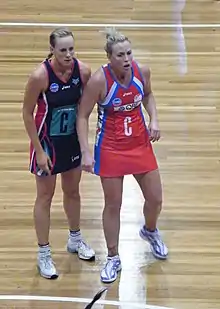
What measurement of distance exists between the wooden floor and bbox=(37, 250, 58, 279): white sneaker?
0.04m

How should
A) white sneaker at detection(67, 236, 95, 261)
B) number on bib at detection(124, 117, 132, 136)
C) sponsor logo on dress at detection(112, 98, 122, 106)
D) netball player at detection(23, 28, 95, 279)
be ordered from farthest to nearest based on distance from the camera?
white sneaker at detection(67, 236, 95, 261)
number on bib at detection(124, 117, 132, 136)
sponsor logo on dress at detection(112, 98, 122, 106)
netball player at detection(23, 28, 95, 279)

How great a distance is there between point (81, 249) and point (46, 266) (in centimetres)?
28

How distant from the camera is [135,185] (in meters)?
5.54

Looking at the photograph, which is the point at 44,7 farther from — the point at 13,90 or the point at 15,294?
the point at 15,294

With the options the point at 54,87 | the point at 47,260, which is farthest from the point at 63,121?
the point at 47,260

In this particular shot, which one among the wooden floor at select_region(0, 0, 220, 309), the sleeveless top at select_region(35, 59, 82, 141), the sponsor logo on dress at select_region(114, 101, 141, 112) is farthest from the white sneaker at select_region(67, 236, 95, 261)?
the sponsor logo on dress at select_region(114, 101, 141, 112)

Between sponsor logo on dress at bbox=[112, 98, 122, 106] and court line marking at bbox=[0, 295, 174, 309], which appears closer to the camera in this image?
sponsor logo on dress at bbox=[112, 98, 122, 106]

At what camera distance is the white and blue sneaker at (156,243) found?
478 centimetres

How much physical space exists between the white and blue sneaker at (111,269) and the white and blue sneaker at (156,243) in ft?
0.88

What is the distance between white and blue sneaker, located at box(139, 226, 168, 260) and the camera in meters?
4.78

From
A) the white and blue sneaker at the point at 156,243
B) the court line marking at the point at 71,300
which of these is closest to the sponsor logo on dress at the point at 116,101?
the white and blue sneaker at the point at 156,243

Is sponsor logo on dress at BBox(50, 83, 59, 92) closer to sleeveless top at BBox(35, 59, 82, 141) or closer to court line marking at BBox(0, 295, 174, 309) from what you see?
sleeveless top at BBox(35, 59, 82, 141)

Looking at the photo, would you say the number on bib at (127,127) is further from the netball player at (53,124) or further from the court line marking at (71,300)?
the court line marking at (71,300)

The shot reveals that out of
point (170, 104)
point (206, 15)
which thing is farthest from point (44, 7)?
point (170, 104)
